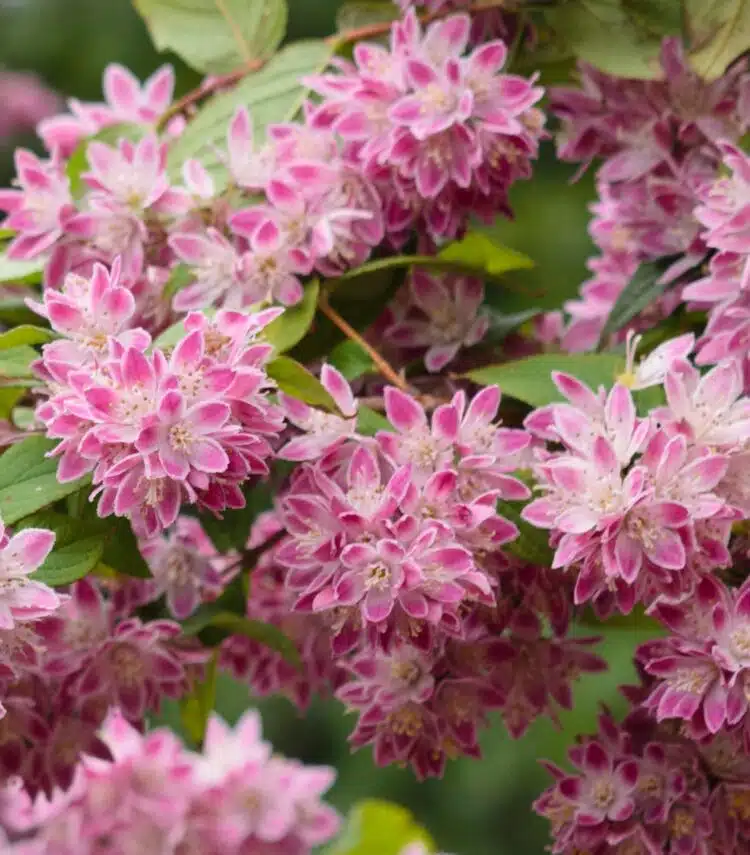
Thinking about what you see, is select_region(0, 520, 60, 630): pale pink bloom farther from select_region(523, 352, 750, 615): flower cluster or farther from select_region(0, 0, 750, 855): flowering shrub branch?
select_region(523, 352, 750, 615): flower cluster

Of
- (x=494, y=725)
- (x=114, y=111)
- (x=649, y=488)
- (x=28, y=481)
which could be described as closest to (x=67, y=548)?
(x=28, y=481)

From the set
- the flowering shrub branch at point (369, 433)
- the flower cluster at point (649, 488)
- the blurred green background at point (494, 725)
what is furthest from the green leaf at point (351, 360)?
the blurred green background at point (494, 725)

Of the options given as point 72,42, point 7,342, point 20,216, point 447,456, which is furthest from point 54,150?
point 72,42

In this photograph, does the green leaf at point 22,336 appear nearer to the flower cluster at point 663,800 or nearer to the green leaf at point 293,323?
the green leaf at point 293,323

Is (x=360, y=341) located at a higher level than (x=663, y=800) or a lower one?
higher

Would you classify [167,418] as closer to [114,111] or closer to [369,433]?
[369,433]

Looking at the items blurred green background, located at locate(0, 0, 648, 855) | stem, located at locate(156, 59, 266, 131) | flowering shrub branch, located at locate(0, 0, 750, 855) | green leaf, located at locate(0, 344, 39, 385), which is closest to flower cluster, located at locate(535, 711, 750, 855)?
flowering shrub branch, located at locate(0, 0, 750, 855)
